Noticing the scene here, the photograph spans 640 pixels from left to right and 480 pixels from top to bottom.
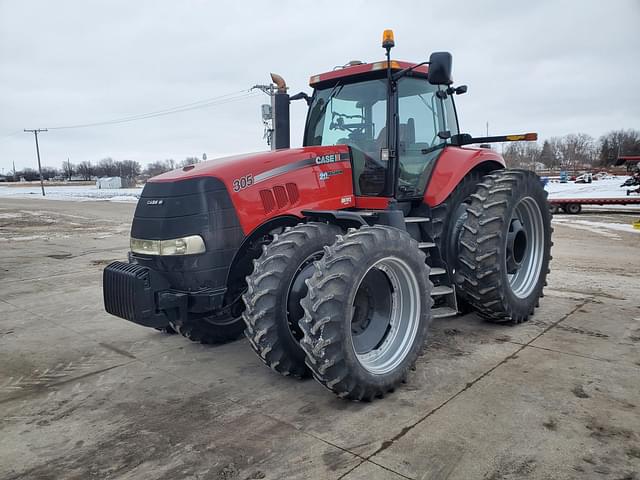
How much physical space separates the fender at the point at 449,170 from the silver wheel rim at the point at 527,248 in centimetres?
78

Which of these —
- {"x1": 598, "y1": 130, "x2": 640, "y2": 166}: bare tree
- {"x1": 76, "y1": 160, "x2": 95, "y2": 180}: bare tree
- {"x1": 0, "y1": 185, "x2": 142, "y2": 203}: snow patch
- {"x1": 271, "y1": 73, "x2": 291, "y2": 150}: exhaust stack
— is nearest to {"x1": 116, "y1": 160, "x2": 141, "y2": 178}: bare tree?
{"x1": 76, "y1": 160, "x2": 95, "y2": 180}: bare tree

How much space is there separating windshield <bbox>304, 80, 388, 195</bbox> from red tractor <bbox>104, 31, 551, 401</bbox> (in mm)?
13

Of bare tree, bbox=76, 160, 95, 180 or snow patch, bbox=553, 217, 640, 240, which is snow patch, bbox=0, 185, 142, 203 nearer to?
snow patch, bbox=553, 217, 640, 240

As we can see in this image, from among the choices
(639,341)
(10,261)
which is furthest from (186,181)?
(10,261)

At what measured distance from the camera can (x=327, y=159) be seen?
166 inches

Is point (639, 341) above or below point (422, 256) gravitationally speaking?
below

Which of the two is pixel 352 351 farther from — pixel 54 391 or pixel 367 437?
pixel 54 391

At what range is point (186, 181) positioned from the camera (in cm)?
355

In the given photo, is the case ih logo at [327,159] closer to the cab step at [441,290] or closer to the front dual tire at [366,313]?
the front dual tire at [366,313]

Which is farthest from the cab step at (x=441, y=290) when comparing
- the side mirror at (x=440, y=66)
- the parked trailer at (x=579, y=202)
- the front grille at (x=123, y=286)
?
the parked trailer at (x=579, y=202)

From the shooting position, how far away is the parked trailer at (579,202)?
16453mm

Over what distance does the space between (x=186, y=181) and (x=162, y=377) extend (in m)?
1.67

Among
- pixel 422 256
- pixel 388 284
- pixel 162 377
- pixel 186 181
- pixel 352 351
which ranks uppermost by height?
pixel 186 181

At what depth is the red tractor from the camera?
332cm
